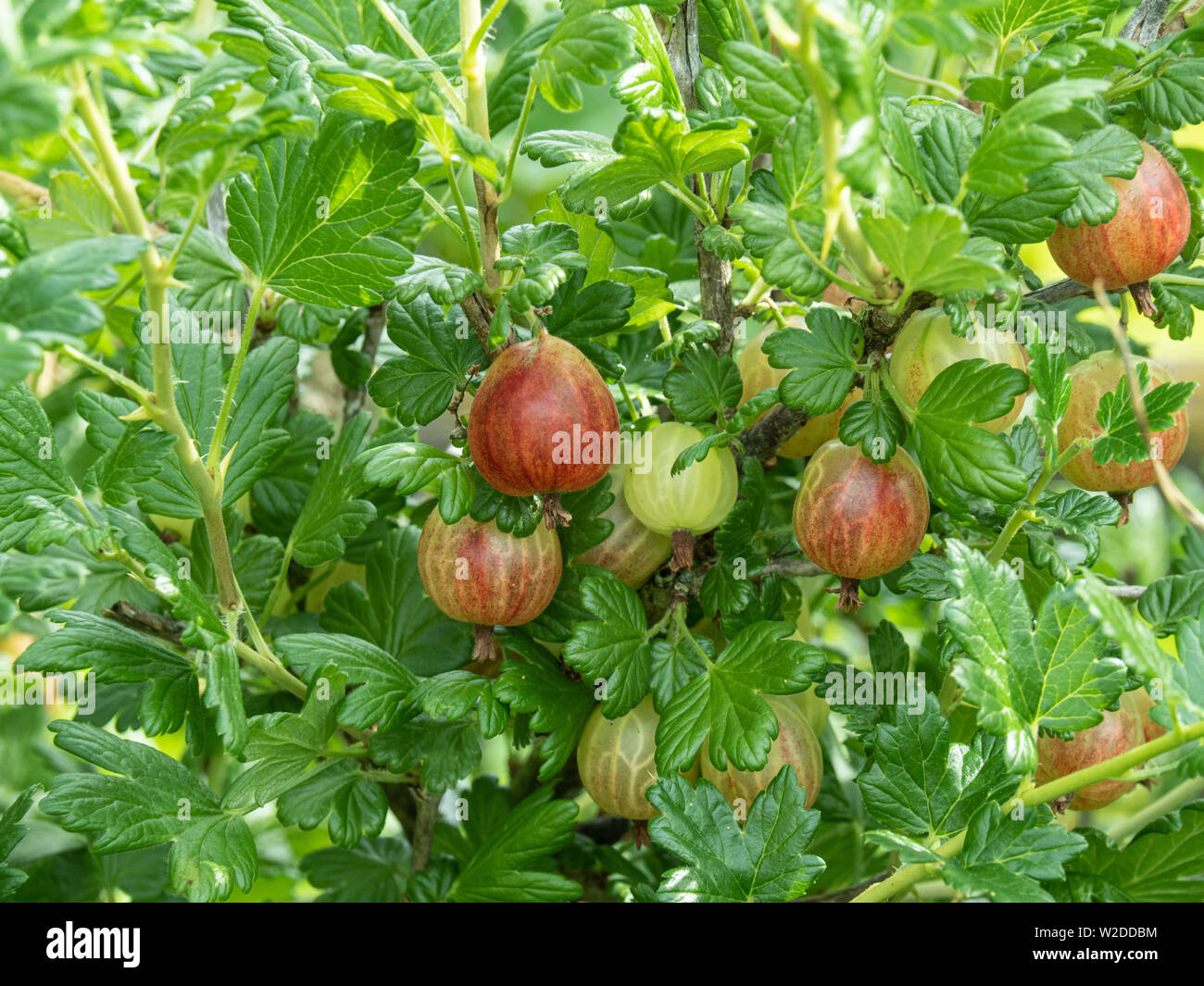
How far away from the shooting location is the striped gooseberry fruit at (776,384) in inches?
28.8

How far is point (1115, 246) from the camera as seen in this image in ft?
2.10

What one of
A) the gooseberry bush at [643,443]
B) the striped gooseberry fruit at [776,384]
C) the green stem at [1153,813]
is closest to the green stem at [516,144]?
the gooseberry bush at [643,443]

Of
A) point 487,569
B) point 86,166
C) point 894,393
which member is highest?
point 86,166

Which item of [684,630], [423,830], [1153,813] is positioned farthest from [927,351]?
[423,830]

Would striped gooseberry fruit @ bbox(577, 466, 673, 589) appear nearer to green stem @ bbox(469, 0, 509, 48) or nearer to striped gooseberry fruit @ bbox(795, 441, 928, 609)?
striped gooseberry fruit @ bbox(795, 441, 928, 609)

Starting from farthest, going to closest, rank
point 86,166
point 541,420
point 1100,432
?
point 1100,432 < point 541,420 < point 86,166

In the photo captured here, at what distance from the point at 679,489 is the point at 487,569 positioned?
0.13 metres

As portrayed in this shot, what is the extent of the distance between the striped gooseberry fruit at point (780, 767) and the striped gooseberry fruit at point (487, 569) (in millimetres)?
156

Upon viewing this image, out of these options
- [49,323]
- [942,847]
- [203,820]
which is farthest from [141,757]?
[942,847]

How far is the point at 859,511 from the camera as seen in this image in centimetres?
63

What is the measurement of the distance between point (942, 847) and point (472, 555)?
32cm

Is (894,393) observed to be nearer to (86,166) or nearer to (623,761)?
(623,761)

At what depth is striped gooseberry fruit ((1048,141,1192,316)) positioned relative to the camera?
0.64 m
